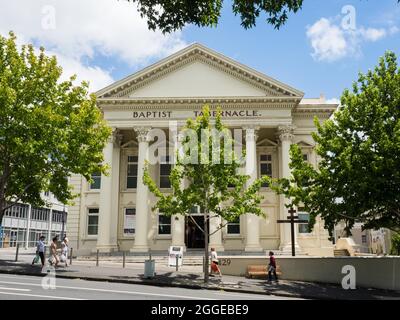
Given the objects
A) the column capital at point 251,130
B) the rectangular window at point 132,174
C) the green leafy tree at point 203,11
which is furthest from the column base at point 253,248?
the green leafy tree at point 203,11

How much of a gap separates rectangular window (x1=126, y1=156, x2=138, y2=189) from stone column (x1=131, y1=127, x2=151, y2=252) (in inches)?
128

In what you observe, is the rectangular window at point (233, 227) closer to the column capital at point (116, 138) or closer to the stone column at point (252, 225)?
the stone column at point (252, 225)

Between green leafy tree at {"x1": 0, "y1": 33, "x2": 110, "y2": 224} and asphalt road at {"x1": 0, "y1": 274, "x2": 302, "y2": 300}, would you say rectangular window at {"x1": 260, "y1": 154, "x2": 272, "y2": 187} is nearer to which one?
green leafy tree at {"x1": 0, "y1": 33, "x2": 110, "y2": 224}

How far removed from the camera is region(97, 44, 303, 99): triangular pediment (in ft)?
109

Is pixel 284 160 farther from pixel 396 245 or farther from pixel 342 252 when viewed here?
pixel 396 245

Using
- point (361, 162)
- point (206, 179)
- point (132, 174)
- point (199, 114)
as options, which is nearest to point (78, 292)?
point (206, 179)

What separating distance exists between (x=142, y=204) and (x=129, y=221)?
12.0 feet

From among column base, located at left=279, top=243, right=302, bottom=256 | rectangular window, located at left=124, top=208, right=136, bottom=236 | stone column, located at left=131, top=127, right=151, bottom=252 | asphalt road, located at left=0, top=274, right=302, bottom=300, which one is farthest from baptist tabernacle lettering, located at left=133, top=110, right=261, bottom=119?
asphalt road, located at left=0, top=274, right=302, bottom=300

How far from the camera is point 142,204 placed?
32.2 m

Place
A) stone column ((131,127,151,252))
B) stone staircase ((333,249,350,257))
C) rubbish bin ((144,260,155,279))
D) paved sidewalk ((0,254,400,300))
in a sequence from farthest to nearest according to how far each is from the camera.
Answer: stone staircase ((333,249,350,257)) < stone column ((131,127,151,252)) < rubbish bin ((144,260,155,279)) < paved sidewalk ((0,254,400,300))

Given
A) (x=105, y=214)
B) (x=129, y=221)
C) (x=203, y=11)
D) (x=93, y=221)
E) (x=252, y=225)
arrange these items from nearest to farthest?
(x=203, y=11) → (x=252, y=225) → (x=105, y=214) → (x=129, y=221) → (x=93, y=221)

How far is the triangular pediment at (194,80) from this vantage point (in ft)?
109

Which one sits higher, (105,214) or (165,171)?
(165,171)
